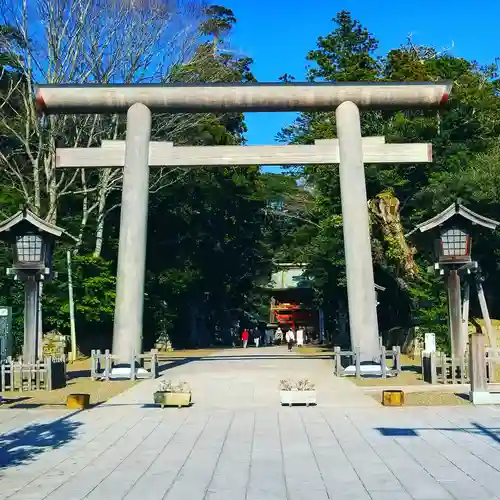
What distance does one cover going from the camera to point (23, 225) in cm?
1788

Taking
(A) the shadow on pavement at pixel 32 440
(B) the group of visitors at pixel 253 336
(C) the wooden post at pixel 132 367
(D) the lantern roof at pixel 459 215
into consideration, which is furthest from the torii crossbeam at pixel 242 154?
Result: (B) the group of visitors at pixel 253 336

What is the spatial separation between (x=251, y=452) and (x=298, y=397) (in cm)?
445

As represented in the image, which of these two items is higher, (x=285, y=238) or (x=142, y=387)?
(x=285, y=238)

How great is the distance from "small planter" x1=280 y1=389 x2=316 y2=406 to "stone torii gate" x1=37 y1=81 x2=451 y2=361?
6662mm

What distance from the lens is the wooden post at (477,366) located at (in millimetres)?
12703

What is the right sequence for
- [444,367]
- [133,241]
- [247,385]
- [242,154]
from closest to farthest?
[444,367]
[247,385]
[133,241]
[242,154]

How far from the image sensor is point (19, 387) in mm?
16609

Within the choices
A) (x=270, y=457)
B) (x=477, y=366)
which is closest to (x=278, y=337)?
(x=477, y=366)

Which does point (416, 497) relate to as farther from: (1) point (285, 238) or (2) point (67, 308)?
(1) point (285, 238)

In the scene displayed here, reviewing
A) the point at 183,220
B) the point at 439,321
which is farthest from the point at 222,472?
the point at 183,220

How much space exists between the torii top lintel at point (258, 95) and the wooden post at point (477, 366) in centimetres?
933

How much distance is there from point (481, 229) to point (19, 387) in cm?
1191

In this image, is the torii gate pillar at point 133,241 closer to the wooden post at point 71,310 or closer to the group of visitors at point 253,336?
the wooden post at point 71,310

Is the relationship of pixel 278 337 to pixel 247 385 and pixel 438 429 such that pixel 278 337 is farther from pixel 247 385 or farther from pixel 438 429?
pixel 438 429
